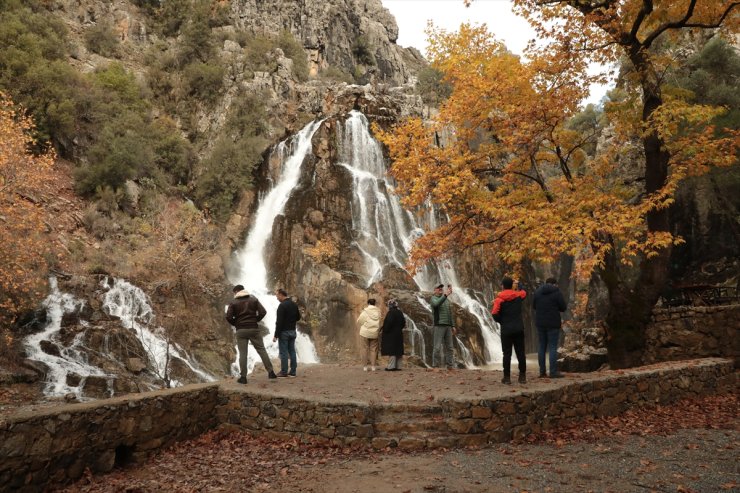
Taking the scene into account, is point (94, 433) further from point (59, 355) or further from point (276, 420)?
point (59, 355)

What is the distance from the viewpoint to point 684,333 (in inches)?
435

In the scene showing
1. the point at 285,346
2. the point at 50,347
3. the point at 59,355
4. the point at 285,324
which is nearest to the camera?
the point at 285,324

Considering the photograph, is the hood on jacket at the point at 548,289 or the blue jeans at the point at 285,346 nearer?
the hood on jacket at the point at 548,289

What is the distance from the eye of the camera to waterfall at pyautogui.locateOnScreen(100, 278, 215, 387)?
15.9m

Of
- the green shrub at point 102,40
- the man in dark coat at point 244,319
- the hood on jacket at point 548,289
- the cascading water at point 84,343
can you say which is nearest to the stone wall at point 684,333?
the hood on jacket at point 548,289

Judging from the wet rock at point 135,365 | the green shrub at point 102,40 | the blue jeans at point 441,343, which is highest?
the green shrub at point 102,40

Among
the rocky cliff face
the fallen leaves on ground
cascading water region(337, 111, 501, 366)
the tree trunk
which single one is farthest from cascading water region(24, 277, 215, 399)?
the rocky cliff face

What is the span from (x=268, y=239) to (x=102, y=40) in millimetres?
23295

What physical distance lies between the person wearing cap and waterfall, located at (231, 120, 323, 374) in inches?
321

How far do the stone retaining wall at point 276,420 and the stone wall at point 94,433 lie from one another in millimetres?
11

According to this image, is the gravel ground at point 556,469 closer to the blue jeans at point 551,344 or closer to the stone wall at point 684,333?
the blue jeans at point 551,344

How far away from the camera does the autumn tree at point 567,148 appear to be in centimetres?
947

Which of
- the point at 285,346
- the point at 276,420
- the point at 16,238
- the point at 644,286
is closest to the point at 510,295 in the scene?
the point at 644,286

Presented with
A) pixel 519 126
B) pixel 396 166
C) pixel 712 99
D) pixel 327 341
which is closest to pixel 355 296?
pixel 327 341
